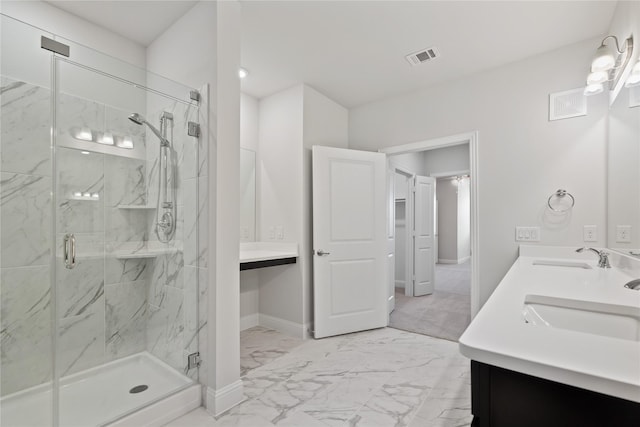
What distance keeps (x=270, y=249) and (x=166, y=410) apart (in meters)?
1.77

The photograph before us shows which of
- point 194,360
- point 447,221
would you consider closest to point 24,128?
point 194,360

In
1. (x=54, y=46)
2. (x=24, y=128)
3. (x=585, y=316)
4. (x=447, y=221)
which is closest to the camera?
(x=585, y=316)

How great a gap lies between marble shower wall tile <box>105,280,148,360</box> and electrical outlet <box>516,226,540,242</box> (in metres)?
3.02

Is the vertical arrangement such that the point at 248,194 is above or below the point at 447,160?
below

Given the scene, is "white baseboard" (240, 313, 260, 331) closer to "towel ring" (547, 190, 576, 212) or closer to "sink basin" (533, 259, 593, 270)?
"sink basin" (533, 259, 593, 270)

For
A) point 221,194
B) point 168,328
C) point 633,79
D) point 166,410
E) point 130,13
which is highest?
point 130,13

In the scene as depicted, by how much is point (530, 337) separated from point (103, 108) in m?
2.32

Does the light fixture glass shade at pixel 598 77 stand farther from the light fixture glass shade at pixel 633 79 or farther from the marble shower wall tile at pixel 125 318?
the marble shower wall tile at pixel 125 318

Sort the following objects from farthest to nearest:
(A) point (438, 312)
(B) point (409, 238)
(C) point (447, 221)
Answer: (C) point (447, 221), (B) point (409, 238), (A) point (438, 312)

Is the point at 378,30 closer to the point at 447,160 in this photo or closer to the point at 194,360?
the point at 194,360

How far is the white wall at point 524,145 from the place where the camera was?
2270 millimetres

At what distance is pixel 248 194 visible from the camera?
130 inches

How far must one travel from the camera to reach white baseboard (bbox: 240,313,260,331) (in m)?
3.17

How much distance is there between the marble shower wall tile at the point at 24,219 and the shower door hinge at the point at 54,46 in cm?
76
